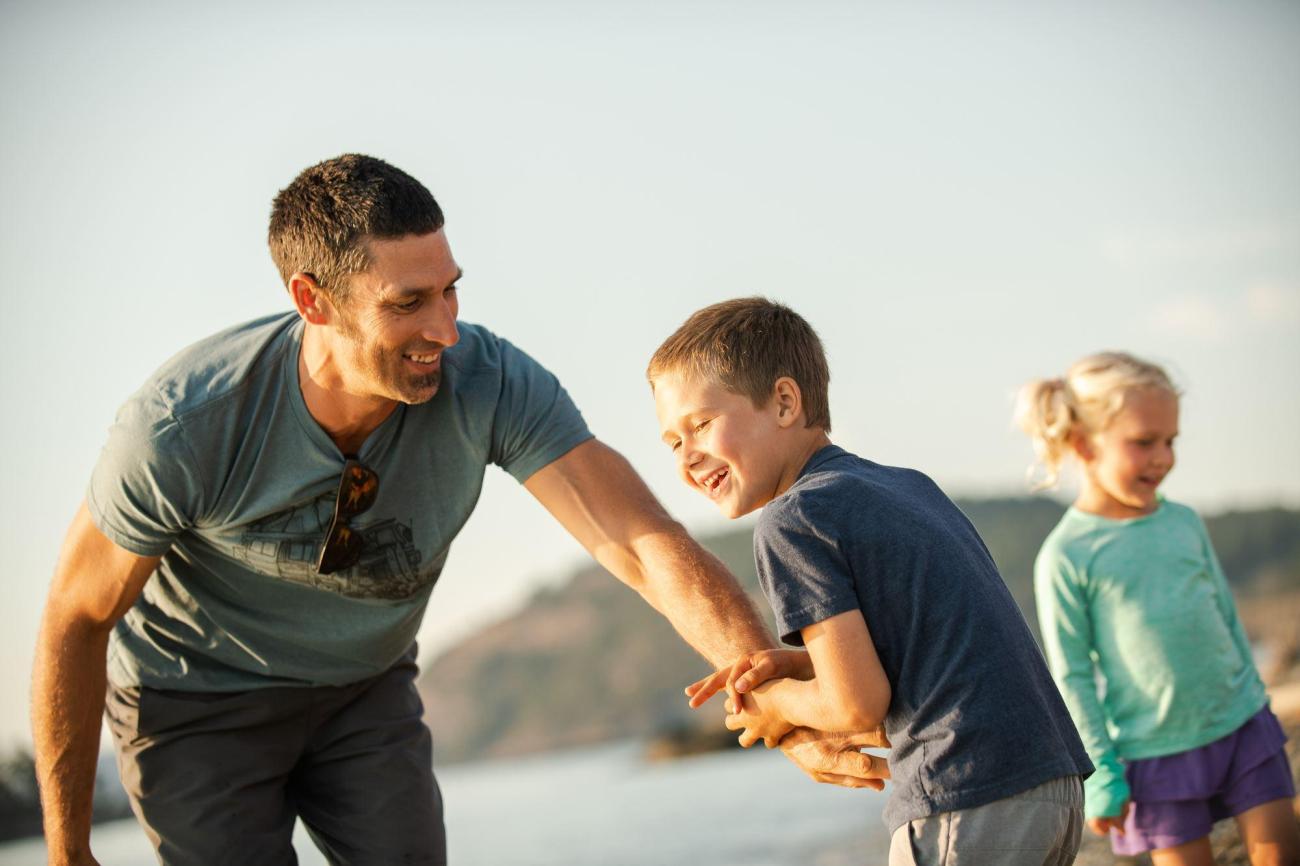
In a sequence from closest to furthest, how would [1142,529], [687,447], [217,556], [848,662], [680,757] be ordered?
[848,662] < [687,447] < [217,556] < [1142,529] < [680,757]

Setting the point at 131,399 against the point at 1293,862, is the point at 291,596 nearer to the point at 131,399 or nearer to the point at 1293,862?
the point at 131,399

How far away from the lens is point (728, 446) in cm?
249

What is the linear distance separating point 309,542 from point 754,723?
4.32 ft

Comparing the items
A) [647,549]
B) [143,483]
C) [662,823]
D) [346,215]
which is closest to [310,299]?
[346,215]

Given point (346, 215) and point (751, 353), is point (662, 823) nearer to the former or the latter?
point (346, 215)

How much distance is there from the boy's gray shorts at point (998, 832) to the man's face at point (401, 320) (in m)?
1.62

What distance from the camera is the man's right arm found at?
331 cm

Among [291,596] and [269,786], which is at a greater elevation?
[291,596]

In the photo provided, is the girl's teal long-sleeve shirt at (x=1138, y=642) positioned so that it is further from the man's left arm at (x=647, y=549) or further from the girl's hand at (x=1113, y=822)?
the man's left arm at (x=647, y=549)

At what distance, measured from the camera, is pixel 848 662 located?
222 cm

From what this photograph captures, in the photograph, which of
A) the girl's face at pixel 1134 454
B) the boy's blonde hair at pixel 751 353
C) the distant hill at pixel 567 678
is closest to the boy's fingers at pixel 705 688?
the boy's blonde hair at pixel 751 353

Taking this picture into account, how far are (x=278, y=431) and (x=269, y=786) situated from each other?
947 mm

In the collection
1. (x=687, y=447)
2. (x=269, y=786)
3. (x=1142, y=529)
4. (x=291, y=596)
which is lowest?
(x=269, y=786)

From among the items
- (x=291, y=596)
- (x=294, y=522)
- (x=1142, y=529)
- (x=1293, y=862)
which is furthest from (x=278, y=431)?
(x=1293, y=862)
